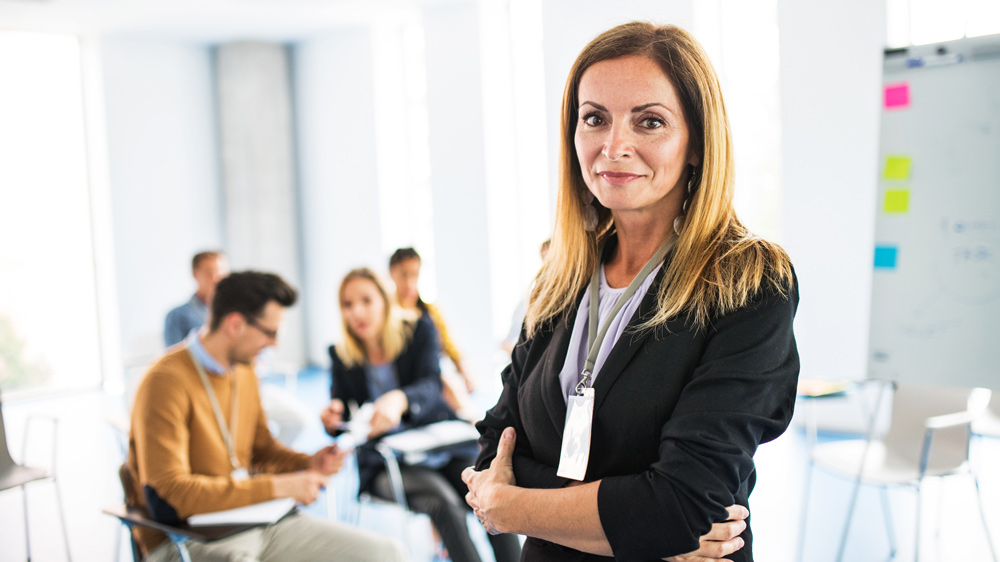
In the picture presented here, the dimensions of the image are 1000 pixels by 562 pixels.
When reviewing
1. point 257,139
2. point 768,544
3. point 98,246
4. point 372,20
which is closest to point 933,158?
point 768,544

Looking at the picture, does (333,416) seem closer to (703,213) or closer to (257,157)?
(703,213)

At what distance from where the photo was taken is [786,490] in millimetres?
4273

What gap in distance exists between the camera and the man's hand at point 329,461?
2.62 meters

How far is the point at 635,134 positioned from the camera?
120cm

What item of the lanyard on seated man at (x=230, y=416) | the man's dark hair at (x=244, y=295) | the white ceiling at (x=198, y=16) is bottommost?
the lanyard on seated man at (x=230, y=416)

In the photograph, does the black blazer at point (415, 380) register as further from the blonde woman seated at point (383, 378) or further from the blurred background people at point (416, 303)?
the blurred background people at point (416, 303)

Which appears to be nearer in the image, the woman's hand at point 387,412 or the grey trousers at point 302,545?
the grey trousers at point 302,545

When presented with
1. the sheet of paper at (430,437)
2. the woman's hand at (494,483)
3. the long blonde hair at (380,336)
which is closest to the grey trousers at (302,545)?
the sheet of paper at (430,437)

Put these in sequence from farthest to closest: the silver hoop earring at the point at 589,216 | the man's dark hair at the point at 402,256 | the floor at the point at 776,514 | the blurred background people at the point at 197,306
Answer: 1. the blurred background people at the point at 197,306
2. the man's dark hair at the point at 402,256
3. the floor at the point at 776,514
4. the silver hoop earring at the point at 589,216

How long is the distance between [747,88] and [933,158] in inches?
115

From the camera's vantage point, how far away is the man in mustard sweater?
7.61 ft

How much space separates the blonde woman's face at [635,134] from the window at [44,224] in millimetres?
7843

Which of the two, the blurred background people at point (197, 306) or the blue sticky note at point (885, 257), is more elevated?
the blue sticky note at point (885, 257)

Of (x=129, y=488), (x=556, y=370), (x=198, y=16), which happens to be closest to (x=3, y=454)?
(x=129, y=488)
